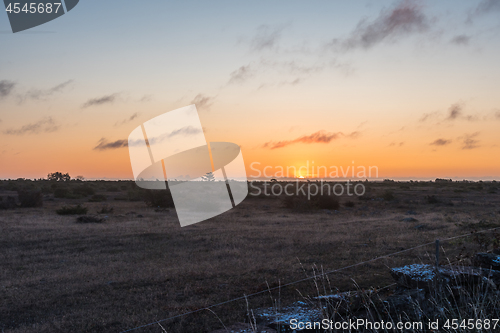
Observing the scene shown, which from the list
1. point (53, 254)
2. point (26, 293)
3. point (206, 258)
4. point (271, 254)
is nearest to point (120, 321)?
point (26, 293)

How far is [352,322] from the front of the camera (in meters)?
4.44

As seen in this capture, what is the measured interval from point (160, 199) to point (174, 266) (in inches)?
908

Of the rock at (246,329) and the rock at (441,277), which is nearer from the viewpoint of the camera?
the rock at (246,329)

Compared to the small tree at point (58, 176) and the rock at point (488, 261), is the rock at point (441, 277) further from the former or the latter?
the small tree at point (58, 176)

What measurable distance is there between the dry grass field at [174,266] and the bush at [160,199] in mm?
13290

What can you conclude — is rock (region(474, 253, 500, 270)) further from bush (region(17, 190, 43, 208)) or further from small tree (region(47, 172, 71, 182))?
small tree (region(47, 172, 71, 182))

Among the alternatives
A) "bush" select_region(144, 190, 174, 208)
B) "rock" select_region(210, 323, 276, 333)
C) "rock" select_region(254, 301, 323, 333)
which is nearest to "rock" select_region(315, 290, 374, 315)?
"rock" select_region(254, 301, 323, 333)

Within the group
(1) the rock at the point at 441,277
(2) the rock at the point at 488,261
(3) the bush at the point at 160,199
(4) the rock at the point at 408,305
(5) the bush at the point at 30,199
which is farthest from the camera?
(3) the bush at the point at 160,199

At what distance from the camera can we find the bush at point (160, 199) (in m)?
33.0

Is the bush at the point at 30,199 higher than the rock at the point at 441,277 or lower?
lower

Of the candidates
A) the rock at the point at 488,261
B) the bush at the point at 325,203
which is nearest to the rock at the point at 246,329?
the rock at the point at 488,261

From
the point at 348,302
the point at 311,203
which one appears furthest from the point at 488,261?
the point at 311,203

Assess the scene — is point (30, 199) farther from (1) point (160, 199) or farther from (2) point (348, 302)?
(2) point (348, 302)

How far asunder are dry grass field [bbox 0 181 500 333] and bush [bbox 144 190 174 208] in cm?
1329
